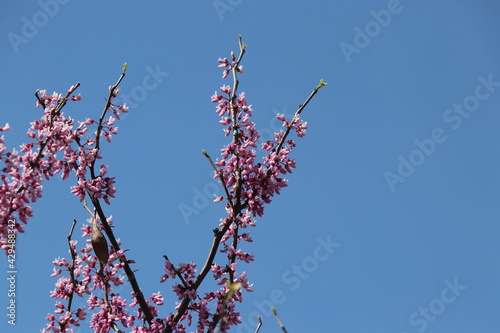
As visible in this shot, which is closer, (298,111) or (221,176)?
(221,176)

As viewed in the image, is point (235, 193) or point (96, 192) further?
point (235, 193)

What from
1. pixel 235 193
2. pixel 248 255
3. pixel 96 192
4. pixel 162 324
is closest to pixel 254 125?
pixel 235 193

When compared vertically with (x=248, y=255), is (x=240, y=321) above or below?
below

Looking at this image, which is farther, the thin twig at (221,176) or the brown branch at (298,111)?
the brown branch at (298,111)

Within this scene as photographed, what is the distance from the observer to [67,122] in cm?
610

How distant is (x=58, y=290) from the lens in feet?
21.4

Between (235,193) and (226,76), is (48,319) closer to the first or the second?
(235,193)

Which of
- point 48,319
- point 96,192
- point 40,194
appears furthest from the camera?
point 48,319

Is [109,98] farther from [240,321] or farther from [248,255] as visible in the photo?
[240,321]

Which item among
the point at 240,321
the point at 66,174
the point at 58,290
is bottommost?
the point at 240,321

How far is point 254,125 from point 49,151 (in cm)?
248

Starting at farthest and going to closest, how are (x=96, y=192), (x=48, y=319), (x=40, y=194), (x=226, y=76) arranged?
(x=226, y=76) → (x=48, y=319) → (x=96, y=192) → (x=40, y=194)

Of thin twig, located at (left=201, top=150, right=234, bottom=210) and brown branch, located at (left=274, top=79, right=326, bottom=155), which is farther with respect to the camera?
brown branch, located at (left=274, top=79, right=326, bottom=155)

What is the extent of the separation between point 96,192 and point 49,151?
0.69 m
